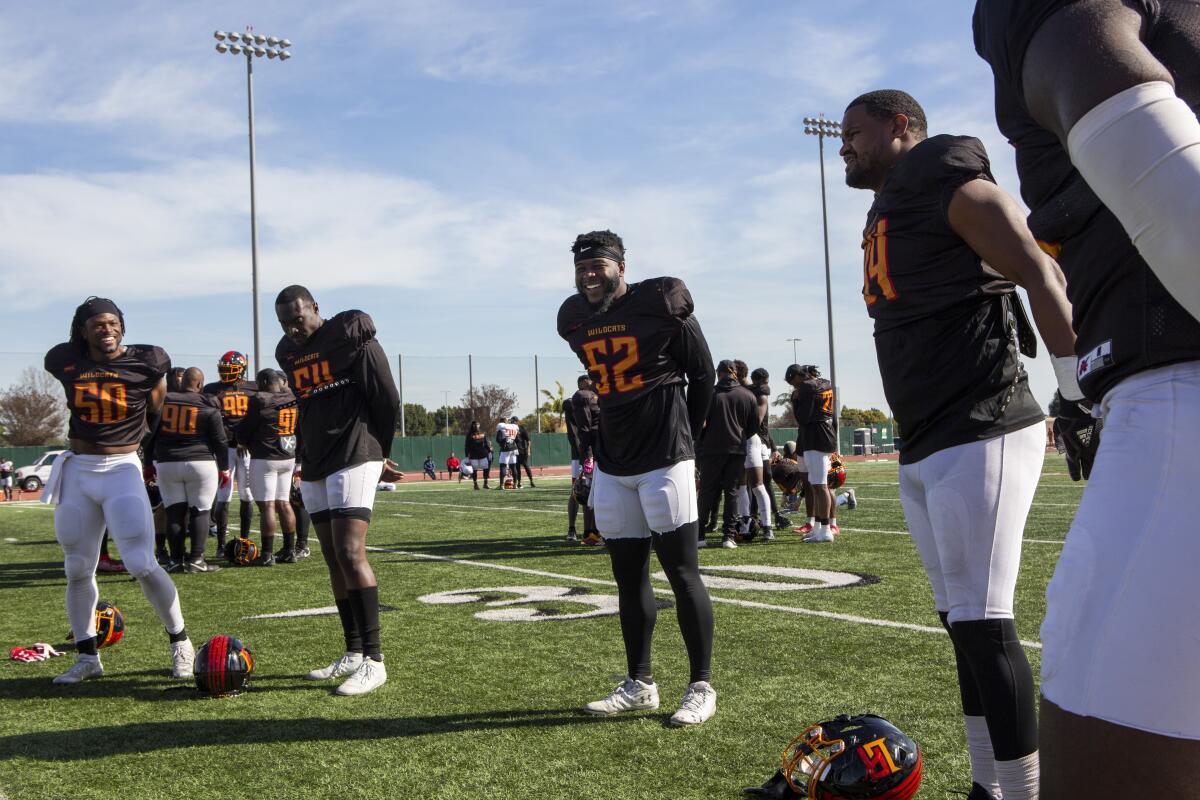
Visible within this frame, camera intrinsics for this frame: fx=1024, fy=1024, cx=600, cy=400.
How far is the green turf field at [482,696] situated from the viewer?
3.69 m

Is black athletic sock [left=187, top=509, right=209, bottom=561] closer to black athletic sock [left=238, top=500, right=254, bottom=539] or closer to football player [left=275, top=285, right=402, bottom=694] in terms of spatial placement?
black athletic sock [left=238, top=500, right=254, bottom=539]

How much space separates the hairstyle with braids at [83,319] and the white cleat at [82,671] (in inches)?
68.0

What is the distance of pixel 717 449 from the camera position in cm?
1098

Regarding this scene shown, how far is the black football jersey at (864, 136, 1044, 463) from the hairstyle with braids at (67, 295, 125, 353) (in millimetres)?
4620

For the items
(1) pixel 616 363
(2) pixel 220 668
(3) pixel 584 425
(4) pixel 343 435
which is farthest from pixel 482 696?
(3) pixel 584 425

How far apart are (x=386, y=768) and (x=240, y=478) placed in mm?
9377

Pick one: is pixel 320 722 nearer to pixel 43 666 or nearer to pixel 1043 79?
pixel 43 666

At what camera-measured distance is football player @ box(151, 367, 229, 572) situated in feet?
33.0

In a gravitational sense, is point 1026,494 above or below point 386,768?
above

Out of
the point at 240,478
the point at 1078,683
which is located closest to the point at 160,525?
the point at 240,478

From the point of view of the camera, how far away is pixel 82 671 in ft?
18.1

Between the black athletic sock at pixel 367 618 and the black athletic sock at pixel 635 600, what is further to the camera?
the black athletic sock at pixel 367 618

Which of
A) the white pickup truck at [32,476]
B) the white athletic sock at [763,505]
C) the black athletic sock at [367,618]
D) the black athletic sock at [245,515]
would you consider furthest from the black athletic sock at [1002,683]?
the white pickup truck at [32,476]

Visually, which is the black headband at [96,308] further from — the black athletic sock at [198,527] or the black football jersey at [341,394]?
the black athletic sock at [198,527]
